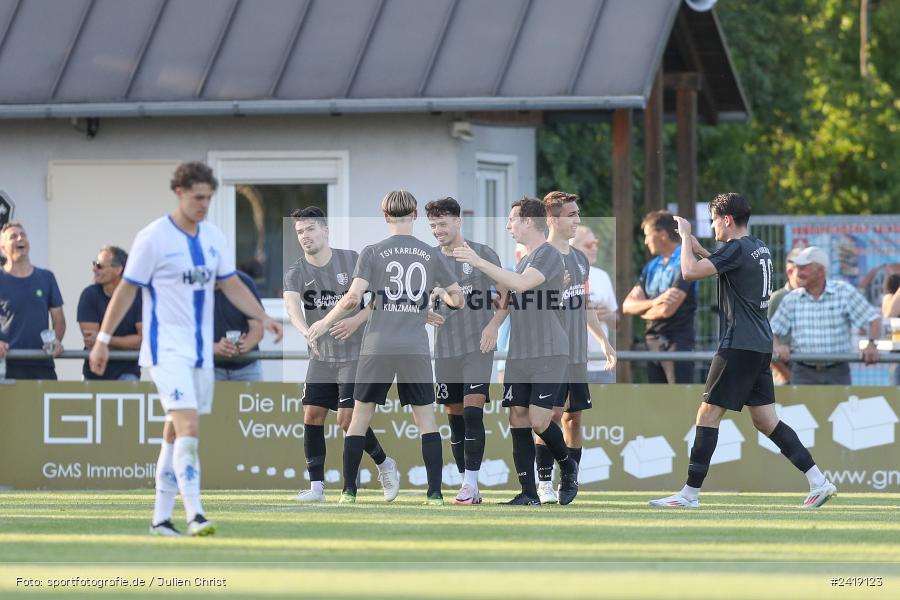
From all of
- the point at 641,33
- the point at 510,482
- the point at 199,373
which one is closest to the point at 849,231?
the point at 641,33

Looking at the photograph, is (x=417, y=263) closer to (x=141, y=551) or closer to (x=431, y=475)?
(x=431, y=475)

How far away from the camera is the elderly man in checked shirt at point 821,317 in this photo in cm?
1584

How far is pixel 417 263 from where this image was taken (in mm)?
12531

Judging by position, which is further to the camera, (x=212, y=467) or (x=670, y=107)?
(x=670, y=107)

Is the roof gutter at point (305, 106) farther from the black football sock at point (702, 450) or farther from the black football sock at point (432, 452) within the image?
the black football sock at point (432, 452)

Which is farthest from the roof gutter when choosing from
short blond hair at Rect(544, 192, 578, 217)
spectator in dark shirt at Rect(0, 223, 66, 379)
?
short blond hair at Rect(544, 192, 578, 217)

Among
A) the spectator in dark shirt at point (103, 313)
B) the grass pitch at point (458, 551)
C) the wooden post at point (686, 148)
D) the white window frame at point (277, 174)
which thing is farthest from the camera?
the wooden post at point (686, 148)

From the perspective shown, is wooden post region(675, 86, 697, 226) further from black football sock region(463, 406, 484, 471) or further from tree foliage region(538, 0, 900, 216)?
tree foliage region(538, 0, 900, 216)

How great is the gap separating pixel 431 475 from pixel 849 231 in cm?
785

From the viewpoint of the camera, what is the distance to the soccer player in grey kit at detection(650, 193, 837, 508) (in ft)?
40.9

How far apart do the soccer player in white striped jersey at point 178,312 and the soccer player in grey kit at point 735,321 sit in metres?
3.71

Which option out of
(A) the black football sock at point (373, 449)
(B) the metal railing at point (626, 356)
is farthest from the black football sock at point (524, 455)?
(B) the metal railing at point (626, 356)

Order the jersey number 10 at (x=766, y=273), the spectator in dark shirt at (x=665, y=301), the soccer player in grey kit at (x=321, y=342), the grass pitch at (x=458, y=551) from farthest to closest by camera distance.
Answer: the spectator in dark shirt at (x=665, y=301), the soccer player in grey kit at (x=321, y=342), the jersey number 10 at (x=766, y=273), the grass pitch at (x=458, y=551)

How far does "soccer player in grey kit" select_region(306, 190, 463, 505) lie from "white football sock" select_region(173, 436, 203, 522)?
8.02 ft
